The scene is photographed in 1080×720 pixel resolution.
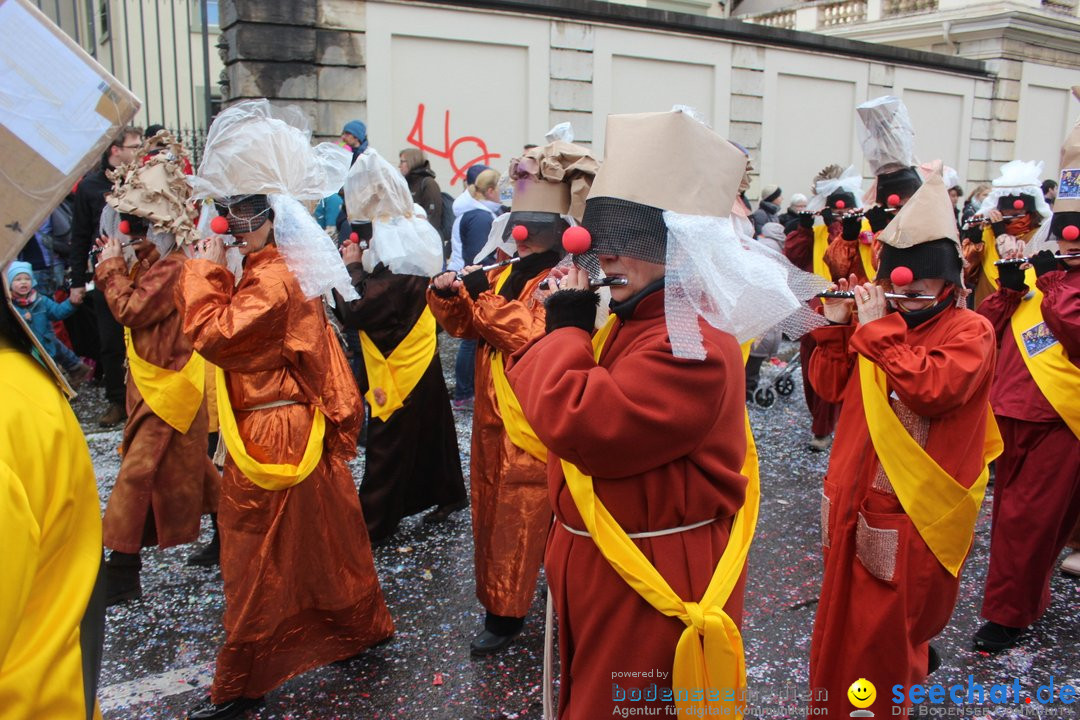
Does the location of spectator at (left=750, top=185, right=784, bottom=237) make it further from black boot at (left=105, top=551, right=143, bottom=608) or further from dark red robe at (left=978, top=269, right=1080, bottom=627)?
black boot at (left=105, top=551, right=143, bottom=608)

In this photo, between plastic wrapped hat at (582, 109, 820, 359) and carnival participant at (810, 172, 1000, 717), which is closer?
plastic wrapped hat at (582, 109, 820, 359)

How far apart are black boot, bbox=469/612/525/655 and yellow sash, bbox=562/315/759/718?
1.76 metres

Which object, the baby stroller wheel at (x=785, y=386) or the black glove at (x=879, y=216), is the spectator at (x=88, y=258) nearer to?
the black glove at (x=879, y=216)

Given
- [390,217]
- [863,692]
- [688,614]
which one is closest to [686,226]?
[688,614]

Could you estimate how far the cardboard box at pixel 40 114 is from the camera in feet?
4.26

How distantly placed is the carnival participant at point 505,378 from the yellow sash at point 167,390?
1412mm

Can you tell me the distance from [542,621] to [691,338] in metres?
2.55

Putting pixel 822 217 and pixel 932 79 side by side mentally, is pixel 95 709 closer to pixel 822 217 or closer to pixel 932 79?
pixel 822 217

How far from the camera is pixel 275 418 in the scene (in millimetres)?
3422

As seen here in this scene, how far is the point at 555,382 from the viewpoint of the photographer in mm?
2109

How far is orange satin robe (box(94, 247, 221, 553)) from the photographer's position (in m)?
4.34

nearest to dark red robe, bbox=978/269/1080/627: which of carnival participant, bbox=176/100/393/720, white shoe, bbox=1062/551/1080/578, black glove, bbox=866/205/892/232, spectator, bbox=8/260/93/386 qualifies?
white shoe, bbox=1062/551/1080/578

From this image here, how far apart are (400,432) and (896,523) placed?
298 cm

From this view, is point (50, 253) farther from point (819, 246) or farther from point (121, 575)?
point (819, 246)
